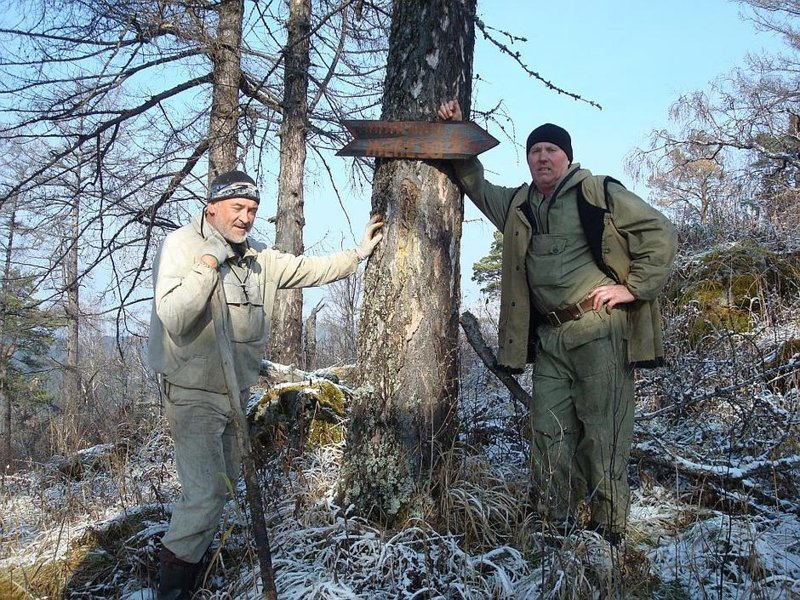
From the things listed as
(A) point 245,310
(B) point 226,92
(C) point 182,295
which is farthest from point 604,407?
(B) point 226,92

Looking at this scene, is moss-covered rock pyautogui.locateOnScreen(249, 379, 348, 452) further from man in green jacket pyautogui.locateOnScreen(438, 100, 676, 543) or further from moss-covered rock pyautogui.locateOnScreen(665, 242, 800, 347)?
moss-covered rock pyautogui.locateOnScreen(665, 242, 800, 347)

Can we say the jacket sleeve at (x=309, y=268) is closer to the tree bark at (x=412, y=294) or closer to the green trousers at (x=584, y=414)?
the tree bark at (x=412, y=294)

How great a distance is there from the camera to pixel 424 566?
2.82 m

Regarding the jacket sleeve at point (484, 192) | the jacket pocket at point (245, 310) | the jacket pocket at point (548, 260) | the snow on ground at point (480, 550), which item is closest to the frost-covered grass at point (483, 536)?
the snow on ground at point (480, 550)

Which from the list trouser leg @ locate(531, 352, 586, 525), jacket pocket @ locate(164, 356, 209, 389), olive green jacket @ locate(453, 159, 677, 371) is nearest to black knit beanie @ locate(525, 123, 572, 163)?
olive green jacket @ locate(453, 159, 677, 371)

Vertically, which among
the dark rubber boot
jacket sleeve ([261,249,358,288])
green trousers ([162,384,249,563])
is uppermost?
jacket sleeve ([261,249,358,288])

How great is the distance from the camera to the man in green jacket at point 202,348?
2.95 meters

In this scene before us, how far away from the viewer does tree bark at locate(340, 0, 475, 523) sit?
Answer: 3.38 metres

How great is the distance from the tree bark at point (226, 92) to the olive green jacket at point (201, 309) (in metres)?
5.90

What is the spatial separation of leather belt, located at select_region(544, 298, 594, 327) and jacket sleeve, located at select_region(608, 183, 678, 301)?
0.24 metres

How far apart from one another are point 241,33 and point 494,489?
815 cm

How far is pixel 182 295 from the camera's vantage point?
2875 millimetres

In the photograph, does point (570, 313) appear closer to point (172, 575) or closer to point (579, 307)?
point (579, 307)

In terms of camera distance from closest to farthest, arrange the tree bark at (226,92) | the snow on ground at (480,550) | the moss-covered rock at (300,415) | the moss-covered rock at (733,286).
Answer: the snow on ground at (480,550) → the moss-covered rock at (300,415) → the moss-covered rock at (733,286) → the tree bark at (226,92)
